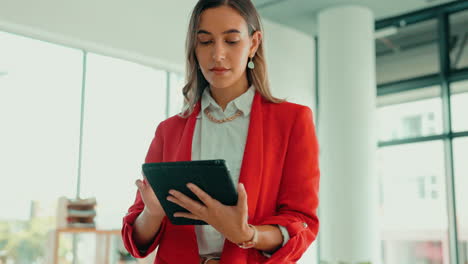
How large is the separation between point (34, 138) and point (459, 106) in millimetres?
4858

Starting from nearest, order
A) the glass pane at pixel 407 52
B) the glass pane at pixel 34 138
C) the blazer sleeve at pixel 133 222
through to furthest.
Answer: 1. the blazer sleeve at pixel 133 222
2. the glass pane at pixel 34 138
3. the glass pane at pixel 407 52

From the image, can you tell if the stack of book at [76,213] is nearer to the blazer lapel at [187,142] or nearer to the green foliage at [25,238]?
the green foliage at [25,238]

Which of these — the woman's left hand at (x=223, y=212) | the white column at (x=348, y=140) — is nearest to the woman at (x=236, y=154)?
the woman's left hand at (x=223, y=212)

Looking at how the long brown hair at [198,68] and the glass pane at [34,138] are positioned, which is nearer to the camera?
the long brown hair at [198,68]

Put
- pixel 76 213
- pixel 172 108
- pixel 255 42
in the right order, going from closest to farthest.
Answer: pixel 255 42 < pixel 76 213 < pixel 172 108

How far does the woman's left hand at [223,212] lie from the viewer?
3.11ft

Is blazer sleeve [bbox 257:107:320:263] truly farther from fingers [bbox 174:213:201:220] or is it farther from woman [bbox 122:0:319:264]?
fingers [bbox 174:213:201:220]

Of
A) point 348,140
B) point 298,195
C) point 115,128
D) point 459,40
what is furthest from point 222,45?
point 459,40

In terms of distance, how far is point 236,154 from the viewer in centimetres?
113

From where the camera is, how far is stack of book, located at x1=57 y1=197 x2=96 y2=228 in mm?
4703

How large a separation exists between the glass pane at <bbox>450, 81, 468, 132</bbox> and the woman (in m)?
5.90

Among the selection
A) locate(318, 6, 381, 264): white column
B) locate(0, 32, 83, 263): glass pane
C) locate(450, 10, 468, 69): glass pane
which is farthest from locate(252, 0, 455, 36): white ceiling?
locate(0, 32, 83, 263): glass pane

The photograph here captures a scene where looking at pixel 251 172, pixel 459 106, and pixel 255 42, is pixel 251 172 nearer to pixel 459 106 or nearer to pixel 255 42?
pixel 255 42

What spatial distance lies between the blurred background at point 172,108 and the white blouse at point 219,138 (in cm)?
378
